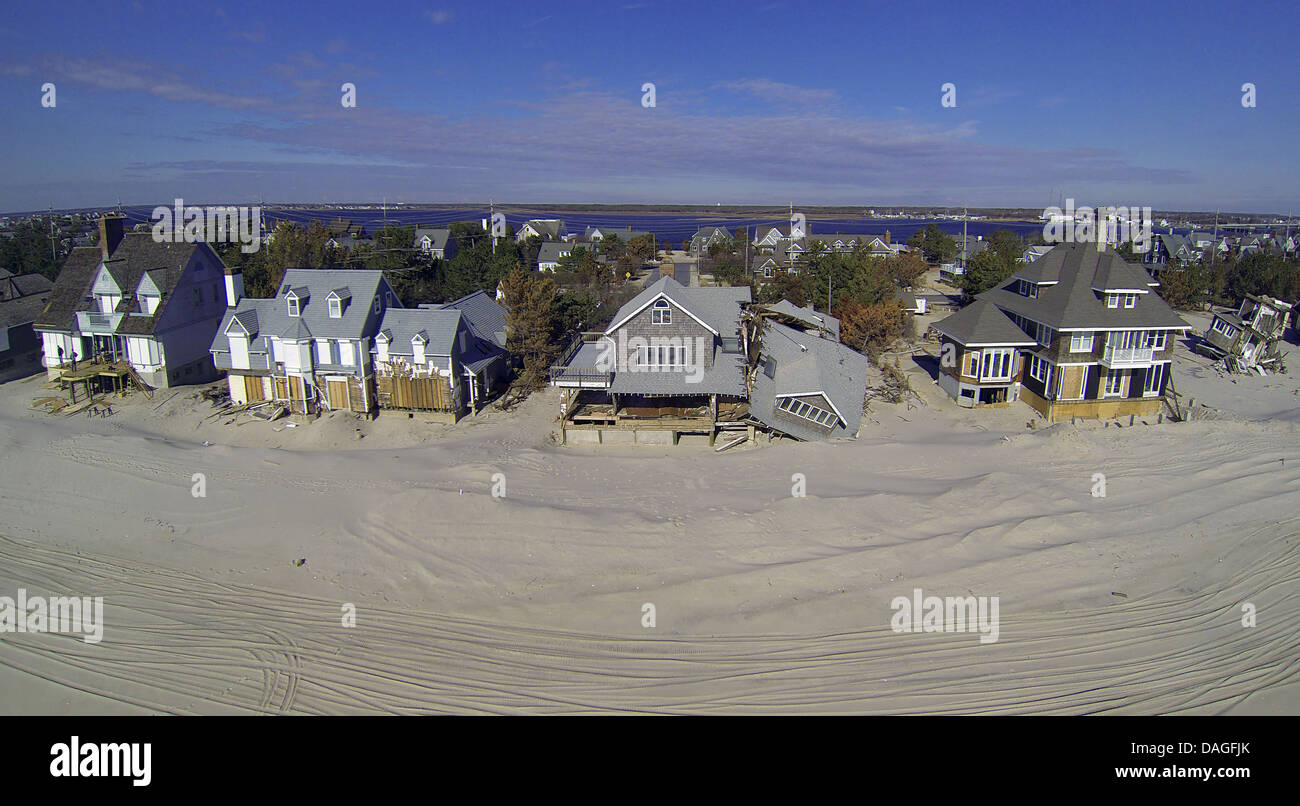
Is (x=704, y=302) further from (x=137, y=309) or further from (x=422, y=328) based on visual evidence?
(x=137, y=309)

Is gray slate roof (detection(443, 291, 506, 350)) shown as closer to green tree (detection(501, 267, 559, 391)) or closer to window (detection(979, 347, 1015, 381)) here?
green tree (detection(501, 267, 559, 391))

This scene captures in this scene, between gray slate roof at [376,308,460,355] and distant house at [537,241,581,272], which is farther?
distant house at [537,241,581,272]

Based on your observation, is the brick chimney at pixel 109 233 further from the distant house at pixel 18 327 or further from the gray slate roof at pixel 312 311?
the gray slate roof at pixel 312 311

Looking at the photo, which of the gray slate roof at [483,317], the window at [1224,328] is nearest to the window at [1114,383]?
the window at [1224,328]

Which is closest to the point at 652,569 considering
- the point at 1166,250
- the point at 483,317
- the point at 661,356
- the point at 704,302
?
the point at 661,356

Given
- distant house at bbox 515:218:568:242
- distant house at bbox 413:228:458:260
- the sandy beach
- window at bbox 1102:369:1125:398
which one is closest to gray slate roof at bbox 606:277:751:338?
the sandy beach
